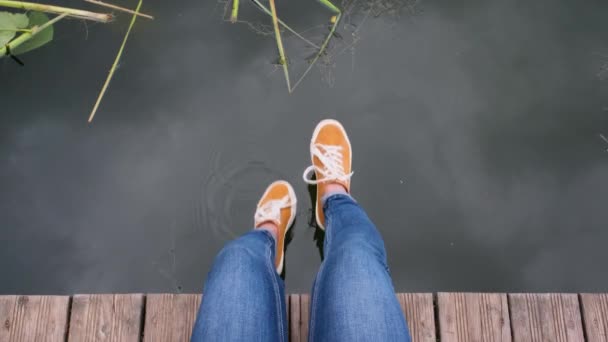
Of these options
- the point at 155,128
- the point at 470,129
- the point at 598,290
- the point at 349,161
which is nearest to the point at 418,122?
the point at 470,129

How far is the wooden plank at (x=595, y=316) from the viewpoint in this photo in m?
1.38

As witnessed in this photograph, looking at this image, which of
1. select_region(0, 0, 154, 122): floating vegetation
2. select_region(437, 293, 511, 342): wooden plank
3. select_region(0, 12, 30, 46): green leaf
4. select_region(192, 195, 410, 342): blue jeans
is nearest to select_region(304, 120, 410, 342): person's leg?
select_region(192, 195, 410, 342): blue jeans

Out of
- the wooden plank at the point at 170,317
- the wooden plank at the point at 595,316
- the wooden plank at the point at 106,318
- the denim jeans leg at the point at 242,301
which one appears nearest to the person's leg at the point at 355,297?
the denim jeans leg at the point at 242,301

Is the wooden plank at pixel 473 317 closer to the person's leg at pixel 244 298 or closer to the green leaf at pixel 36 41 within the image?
the person's leg at pixel 244 298

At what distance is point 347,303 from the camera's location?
41.6 inches

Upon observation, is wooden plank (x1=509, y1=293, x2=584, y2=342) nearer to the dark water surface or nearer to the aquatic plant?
the dark water surface

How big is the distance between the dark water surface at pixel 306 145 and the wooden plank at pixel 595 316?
214 millimetres

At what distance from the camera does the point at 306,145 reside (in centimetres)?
172

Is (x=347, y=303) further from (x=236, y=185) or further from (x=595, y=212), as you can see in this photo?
(x=595, y=212)

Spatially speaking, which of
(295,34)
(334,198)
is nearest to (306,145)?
(334,198)

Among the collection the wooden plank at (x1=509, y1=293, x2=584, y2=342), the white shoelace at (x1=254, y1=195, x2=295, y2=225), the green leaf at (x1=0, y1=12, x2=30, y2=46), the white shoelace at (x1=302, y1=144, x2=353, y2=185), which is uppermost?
the green leaf at (x1=0, y1=12, x2=30, y2=46)

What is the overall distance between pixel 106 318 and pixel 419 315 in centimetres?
96

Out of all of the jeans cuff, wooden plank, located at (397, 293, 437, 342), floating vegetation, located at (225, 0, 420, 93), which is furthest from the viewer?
floating vegetation, located at (225, 0, 420, 93)

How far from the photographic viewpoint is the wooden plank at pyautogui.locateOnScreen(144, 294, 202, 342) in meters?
1.38
